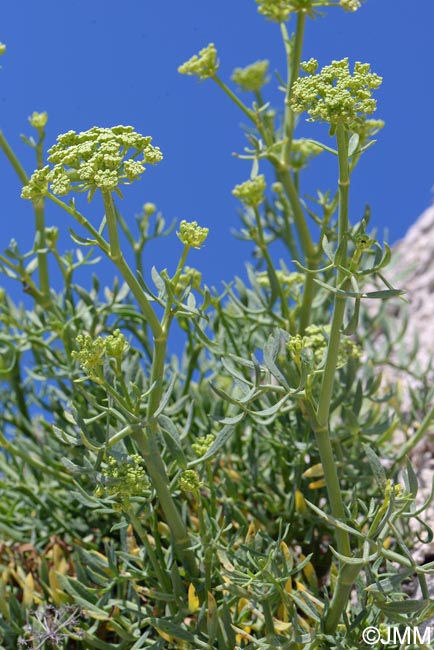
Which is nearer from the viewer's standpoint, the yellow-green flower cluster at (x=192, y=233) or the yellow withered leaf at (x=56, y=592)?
the yellow-green flower cluster at (x=192, y=233)

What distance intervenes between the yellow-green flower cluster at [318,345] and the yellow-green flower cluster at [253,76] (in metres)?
0.56

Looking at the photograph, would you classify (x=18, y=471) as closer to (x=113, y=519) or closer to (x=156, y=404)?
(x=113, y=519)

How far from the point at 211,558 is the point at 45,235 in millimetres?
747

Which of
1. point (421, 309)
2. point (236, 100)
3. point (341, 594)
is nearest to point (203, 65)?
point (236, 100)

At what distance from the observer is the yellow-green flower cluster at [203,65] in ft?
5.19

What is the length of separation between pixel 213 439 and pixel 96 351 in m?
0.40

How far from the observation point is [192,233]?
1.19 m

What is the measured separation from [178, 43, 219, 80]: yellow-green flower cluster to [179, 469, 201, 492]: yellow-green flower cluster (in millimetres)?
714

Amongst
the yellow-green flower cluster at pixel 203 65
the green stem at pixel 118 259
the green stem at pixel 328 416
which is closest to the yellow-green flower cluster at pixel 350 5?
the yellow-green flower cluster at pixel 203 65

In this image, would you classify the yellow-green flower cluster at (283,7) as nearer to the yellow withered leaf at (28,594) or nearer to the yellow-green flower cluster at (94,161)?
the yellow-green flower cluster at (94,161)

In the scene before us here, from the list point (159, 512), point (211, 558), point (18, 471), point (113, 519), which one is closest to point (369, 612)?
point (211, 558)

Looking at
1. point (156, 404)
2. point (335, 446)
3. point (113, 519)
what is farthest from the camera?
point (113, 519)

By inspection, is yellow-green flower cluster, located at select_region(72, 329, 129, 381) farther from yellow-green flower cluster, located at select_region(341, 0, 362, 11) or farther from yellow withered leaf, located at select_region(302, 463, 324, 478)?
yellow-green flower cluster, located at select_region(341, 0, 362, 11)

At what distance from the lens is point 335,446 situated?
170cm
